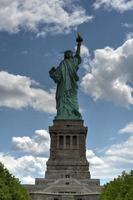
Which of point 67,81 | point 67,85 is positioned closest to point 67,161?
point 67,85

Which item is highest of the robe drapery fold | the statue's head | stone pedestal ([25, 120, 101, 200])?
the statue's head

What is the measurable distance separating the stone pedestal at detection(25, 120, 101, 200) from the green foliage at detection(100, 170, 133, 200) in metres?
18.8

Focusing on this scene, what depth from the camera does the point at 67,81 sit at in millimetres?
99875

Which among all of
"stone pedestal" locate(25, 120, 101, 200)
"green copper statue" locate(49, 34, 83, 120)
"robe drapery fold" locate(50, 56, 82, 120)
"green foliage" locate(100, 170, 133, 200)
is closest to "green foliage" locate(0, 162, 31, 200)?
"green foliage" locate(100, 170, 133, 200)

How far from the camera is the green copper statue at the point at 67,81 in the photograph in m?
98.8

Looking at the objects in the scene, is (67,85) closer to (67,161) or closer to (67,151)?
(67,151)

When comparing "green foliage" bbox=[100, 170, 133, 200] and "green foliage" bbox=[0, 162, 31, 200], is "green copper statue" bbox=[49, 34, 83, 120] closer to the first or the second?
"green foliage" bbox=[100, 170, 133, 200]

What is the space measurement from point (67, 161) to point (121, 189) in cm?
3560

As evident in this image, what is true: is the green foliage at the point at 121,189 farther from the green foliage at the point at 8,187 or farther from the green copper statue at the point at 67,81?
the green copper statue at the point at 67,81

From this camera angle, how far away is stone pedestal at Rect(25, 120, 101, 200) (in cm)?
8294

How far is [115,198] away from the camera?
59000 millimetres

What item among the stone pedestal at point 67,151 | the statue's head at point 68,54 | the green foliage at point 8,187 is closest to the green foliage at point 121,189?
the green foliage at point 8,187

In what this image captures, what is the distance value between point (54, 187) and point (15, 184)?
79.1ft

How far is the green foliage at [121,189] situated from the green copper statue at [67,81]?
35487 mm
